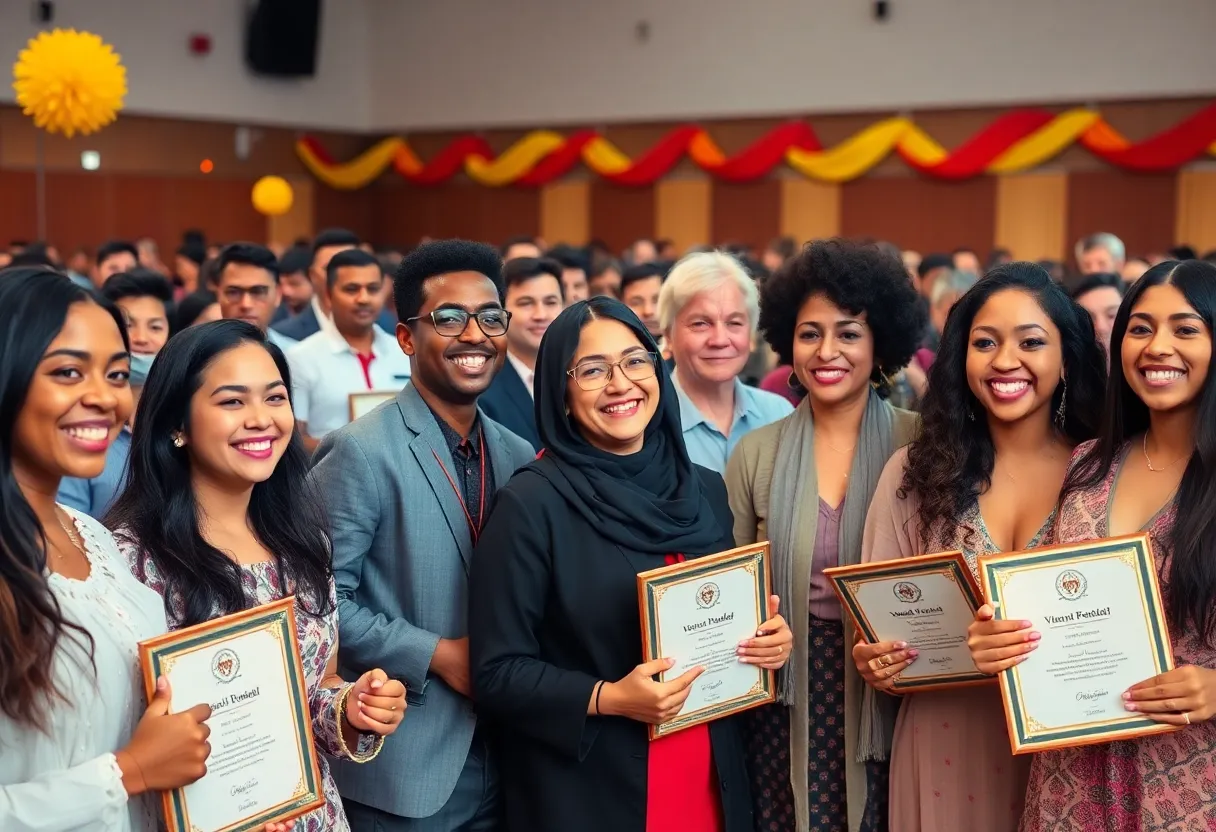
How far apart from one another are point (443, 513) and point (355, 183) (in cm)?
1843

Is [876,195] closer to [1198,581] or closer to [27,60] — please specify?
[27,60]

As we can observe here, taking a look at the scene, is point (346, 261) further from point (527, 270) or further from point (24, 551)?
point (24, 551)

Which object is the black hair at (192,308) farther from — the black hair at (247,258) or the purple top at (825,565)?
the purple top at (825,565)

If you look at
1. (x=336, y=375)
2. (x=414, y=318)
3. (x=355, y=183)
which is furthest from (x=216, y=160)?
(x=414, y=318)

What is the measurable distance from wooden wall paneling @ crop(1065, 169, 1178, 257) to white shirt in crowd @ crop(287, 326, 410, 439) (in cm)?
1118

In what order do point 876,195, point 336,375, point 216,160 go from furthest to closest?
point 216,160 → point 876,195 → point 336,375

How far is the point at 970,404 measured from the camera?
113 inches

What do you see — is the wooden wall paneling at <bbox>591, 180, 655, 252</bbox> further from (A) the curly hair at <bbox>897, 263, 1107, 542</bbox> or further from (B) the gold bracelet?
(B) the gold bracelet

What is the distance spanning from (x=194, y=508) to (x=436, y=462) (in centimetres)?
57

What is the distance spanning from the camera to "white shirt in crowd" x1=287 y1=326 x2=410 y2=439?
538cm

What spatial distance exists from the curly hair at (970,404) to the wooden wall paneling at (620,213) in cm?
1530

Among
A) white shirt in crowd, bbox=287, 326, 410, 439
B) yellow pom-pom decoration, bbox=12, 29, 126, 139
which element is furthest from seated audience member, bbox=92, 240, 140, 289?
white shirt in crowd, bbox=287, 326, 410, 439

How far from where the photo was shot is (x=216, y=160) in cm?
1894

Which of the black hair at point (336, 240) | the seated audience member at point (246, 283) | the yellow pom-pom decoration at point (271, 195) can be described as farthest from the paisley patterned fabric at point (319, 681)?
the yellow pom-pom decoration at point (271, 195)
